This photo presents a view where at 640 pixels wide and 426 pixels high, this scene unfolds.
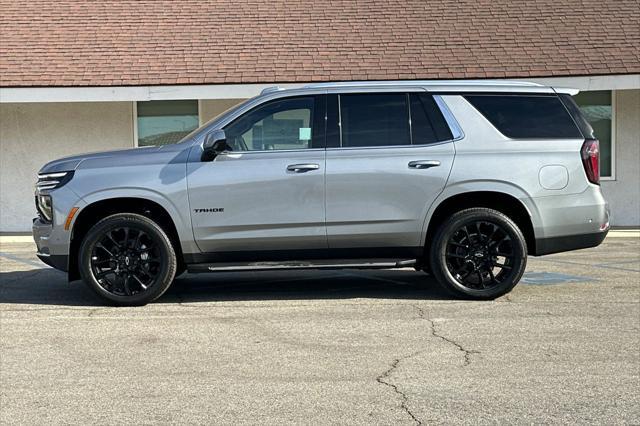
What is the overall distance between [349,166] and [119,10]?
32.7ft

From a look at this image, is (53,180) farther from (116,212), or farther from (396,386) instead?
(396,386)

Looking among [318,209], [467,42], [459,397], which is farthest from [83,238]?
[467,42]

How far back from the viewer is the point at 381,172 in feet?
27.0

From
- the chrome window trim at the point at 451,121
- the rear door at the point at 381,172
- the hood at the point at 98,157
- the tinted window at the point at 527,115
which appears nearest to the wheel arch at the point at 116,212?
the hood at the point at 98,157

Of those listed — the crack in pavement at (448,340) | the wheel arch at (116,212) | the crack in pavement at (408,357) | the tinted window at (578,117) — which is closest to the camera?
the crack in pavement at (408,357)

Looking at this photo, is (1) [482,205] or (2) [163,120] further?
(2) [163,120]

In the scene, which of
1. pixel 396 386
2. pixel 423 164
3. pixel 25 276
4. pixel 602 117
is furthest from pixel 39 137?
pixel 396 386

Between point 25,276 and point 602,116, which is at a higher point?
point 602,116

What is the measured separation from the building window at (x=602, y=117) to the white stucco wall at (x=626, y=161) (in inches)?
4.2

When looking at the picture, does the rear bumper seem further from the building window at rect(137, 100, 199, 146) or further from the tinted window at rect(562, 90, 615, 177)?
the building window at rect(137, 100, 199, 146)

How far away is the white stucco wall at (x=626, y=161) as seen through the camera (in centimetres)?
1552

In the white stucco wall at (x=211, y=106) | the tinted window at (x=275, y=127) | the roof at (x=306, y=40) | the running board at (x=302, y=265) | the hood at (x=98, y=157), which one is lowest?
the running board at (x=302, y=265)

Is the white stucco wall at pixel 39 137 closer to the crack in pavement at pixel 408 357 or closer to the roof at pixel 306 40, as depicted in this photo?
the roof at pixel 306 40

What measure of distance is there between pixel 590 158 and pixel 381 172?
2.02 meters
